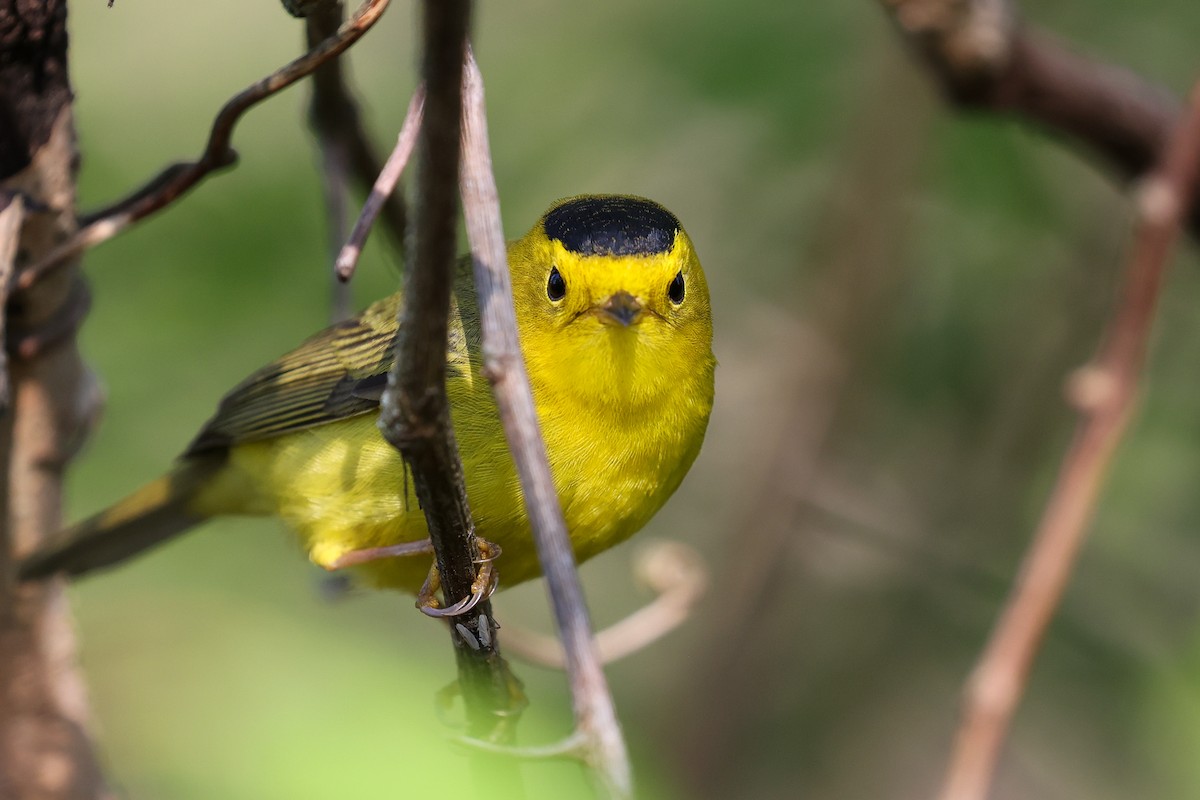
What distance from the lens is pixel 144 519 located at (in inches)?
159

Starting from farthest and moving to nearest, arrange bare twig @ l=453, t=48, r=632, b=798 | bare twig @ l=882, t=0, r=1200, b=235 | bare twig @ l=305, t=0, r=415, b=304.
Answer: bare twig @ l=882, t=0, r=1200, b=235 → bare twig @ l=305, t=0, r=415, b=304 → bare twig @ l=453, t=48, r=632, b=798

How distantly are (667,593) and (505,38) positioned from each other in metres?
2.51

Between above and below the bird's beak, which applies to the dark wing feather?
below

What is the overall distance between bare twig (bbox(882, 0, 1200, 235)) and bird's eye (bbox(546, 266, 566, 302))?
4.17ft

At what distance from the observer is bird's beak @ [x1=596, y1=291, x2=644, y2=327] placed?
3117 millimetres

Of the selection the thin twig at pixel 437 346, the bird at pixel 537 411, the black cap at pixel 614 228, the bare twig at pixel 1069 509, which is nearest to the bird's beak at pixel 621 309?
the bird at pixel 537 411

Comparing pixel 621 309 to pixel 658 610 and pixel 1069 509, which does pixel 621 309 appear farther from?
pixel 1069 509

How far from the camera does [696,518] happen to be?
6.12 m

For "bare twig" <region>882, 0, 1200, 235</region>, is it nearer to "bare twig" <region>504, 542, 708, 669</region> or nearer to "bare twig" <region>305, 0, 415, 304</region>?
"bare twig" <region>305, 0, 415, 304</region>

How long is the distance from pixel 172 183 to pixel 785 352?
10.4 ft

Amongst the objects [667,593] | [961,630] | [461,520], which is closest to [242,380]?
[667,593]

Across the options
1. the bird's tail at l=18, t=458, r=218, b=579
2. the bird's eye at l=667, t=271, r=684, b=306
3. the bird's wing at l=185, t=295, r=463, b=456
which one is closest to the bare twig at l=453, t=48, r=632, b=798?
the bird's eye at l=667, t=271, r=684, b=306

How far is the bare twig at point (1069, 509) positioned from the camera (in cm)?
267

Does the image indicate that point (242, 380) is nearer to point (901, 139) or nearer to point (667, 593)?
point (667, 593)
